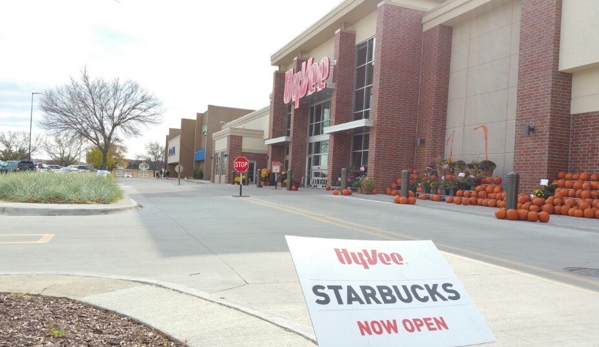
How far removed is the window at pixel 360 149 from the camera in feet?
92.2

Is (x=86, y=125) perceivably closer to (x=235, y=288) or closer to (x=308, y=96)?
(x=308, y=96)

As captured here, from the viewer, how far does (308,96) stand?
3372 cm

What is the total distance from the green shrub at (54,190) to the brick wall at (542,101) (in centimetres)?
1418

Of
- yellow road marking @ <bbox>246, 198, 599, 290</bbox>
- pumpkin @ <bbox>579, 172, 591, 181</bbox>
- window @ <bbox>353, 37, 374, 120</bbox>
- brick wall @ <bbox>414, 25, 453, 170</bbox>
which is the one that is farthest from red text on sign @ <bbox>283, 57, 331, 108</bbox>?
pumpkin @ <bbox>579, 172, 591, 181</bbox>

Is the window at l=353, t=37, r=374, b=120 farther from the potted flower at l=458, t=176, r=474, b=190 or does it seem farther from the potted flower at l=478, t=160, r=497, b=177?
the potted flower at l=478, t=160, r=497, b=177

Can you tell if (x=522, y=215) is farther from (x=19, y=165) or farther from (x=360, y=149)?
(x=19, y=165)

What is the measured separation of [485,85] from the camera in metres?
21.4

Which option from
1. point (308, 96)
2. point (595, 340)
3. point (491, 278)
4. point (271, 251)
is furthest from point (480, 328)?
point (308, 96)

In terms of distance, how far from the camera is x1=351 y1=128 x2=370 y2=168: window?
92.2 ft

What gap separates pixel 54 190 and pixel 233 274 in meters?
11.3

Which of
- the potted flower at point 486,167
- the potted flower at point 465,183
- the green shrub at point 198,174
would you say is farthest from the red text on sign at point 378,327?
the green shrub at point 198,174

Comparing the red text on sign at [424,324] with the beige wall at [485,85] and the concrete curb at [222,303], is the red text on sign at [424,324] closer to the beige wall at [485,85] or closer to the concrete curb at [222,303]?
the concrete curb at [222,303]

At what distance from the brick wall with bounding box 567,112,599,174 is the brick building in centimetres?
3

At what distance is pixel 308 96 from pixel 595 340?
3033 centimetres
